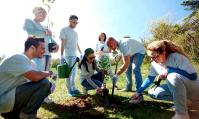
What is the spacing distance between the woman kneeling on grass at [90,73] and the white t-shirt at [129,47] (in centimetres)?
76

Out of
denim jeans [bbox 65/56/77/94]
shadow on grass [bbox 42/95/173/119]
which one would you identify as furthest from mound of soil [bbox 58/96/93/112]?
denim jeans [bbox 65/56/77/94]

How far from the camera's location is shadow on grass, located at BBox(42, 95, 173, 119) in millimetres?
6637

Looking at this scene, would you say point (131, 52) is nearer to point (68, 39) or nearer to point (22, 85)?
point (68, 39)

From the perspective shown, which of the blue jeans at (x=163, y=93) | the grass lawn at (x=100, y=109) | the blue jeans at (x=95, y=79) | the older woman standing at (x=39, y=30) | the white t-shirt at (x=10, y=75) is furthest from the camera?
the blue jeans at (x=95, y=79)

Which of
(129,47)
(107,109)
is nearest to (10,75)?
(107,109)

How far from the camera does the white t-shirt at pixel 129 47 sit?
28.6 feet

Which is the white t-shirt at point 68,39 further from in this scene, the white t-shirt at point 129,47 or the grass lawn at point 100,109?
the grass lawn at point 100,109

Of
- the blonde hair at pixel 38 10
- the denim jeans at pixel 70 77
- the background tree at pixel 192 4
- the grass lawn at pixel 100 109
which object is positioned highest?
the background tree at pixel 192 4

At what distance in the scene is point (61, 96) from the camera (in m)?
8.99

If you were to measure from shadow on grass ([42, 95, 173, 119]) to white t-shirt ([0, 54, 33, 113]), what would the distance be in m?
1.48

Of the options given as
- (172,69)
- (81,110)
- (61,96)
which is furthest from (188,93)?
(61,96)

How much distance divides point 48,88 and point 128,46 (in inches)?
143

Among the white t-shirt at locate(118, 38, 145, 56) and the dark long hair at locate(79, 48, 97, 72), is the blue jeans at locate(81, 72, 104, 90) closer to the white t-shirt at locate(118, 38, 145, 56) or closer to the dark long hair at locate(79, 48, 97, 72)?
the dark long hair at locate(79, 48, 97, 72)

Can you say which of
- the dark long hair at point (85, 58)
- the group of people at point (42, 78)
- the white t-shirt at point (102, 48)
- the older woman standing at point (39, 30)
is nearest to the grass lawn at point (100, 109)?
the group of people at point (42, 78)
